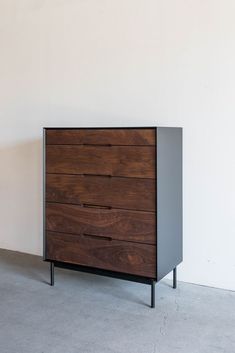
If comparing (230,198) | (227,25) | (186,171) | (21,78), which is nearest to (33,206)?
(21,78)

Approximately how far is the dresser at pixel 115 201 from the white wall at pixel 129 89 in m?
0.18

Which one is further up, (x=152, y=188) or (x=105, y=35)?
(x=105, y=35)

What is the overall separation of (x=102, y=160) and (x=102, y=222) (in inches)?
13.9

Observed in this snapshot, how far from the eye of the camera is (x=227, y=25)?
245 cm

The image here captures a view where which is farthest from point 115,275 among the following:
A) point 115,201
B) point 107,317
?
point 115,201

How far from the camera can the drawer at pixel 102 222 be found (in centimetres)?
231

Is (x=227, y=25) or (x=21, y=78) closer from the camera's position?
(x=227, y=25)

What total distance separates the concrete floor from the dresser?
141mm

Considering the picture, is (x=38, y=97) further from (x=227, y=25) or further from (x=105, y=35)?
(x=227, y=25)

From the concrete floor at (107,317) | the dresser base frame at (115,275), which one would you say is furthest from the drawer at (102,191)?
the concrete floor at (107,317)

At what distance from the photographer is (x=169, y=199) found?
242 cm

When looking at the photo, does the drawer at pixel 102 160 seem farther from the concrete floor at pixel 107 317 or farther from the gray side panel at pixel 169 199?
the concrete floor at pixel 107 317

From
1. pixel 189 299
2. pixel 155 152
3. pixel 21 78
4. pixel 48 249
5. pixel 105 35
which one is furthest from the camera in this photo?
pixel 21 78

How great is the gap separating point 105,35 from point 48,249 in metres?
1.43
